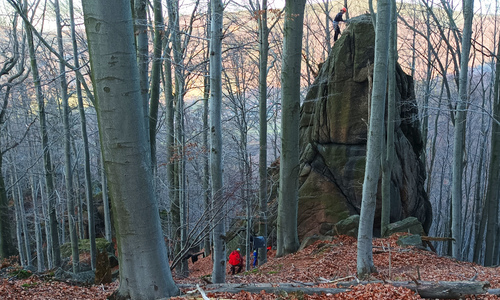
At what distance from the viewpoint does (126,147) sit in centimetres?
330

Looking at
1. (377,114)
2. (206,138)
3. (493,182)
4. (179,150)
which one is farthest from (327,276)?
(493,182)

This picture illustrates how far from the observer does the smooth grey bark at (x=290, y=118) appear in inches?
349

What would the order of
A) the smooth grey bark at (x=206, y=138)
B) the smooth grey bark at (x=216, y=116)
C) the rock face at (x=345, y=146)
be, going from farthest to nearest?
the rock face at (x=345, y=146) → the smooth grey bark at (x=206, y=138) → the smooth grey bark at (x=216, y=116)

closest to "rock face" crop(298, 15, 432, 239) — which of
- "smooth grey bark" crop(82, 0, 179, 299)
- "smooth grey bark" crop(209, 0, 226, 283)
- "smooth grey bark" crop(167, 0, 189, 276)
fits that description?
"smooth grey bark" crop(167, 0, 189, 276)

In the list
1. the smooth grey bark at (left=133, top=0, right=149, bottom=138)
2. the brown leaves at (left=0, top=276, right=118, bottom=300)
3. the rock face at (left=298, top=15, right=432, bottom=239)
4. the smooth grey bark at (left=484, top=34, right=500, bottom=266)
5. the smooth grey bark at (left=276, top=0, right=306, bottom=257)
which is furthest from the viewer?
the rock face at (left=298, top=15, right=432, bottom=239)

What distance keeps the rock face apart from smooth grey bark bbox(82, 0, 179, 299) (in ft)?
36.1

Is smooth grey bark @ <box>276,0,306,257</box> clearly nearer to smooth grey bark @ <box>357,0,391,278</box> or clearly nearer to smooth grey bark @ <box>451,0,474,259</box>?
smooth grey bark @ <box>357,0,391,278</box>

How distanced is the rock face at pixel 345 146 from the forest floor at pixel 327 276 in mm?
2509

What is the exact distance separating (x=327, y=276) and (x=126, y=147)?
19.4 ft

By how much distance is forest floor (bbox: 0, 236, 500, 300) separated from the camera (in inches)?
157

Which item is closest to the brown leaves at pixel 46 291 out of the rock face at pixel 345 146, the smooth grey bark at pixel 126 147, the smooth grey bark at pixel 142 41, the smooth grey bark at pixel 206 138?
the smooth grey bark at pixel 126 147

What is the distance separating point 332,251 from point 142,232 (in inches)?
311

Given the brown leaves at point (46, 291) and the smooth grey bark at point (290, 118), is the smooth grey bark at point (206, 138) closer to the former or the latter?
the brown leaves at point (46, 291)

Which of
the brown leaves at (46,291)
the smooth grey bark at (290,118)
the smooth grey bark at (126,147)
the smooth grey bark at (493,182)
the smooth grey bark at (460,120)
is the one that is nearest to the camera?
the smooth grey bark at (126,147)
